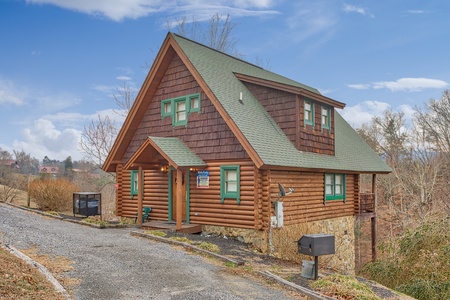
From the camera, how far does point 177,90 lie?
1748cm

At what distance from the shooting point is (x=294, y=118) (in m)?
16.6

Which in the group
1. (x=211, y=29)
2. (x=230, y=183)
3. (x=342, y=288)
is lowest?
(x=342, y=288)

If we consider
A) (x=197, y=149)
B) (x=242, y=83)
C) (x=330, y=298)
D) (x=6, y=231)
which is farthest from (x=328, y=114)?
(x=6, y=231)

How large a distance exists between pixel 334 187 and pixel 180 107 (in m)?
8.24

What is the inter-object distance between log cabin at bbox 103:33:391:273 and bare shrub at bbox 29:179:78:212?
18.3ft

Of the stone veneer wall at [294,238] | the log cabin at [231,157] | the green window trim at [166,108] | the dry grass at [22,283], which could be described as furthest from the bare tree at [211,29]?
the dry grass at [22,283]

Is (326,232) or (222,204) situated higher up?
(222,204)

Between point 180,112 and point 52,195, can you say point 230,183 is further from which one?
point 52,195

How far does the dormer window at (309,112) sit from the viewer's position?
17.1 m

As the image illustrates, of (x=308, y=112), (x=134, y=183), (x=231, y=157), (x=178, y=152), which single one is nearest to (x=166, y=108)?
(x=178, y=152)

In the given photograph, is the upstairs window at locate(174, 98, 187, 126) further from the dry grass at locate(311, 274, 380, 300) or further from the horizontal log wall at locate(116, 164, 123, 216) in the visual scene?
the dry grass at locate(311, 274, 380, 300)

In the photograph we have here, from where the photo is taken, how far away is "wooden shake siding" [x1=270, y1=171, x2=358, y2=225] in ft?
50.3

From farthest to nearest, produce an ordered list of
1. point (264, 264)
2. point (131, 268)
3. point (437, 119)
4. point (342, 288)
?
point (437, 119)
point (264, 264)
point (131, 268)
point (342, 288)

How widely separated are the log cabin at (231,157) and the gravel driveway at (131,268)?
137 inches
